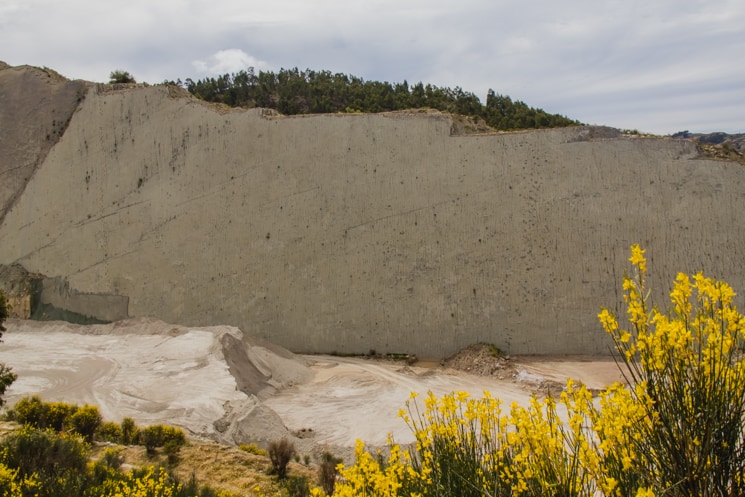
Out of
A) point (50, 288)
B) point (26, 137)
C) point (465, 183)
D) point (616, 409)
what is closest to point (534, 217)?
point (465, 183)

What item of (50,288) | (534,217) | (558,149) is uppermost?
(558,149)

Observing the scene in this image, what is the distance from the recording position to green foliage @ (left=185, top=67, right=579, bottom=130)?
75.7 ft

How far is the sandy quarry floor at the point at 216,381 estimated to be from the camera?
1084cm

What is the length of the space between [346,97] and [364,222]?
11834 millimetres

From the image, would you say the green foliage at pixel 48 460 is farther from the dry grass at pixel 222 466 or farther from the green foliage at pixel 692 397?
the green foliage at pixel 692 397

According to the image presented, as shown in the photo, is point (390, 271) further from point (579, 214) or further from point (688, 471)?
point (688, 471)

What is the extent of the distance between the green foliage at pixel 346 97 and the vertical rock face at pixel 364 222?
6676mm

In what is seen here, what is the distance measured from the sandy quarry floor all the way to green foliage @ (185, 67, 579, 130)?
1148cm

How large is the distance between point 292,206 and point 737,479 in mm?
14561

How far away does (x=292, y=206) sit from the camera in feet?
55.4

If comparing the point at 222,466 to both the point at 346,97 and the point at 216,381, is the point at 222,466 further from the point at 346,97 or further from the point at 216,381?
the point at 346,97

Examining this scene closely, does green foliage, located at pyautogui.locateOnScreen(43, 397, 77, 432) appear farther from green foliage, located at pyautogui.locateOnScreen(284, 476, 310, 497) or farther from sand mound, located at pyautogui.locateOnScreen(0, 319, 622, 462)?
green foliage, located at pyautogui.locateOnScreen(284, 476, 310, 497)

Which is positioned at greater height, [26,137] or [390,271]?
[26,137]

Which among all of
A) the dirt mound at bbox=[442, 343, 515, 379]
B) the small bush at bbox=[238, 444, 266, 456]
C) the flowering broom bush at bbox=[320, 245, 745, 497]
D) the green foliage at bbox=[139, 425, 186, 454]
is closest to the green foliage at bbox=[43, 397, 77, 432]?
the green foliage at bbox=[139, 425, 186, 454]
